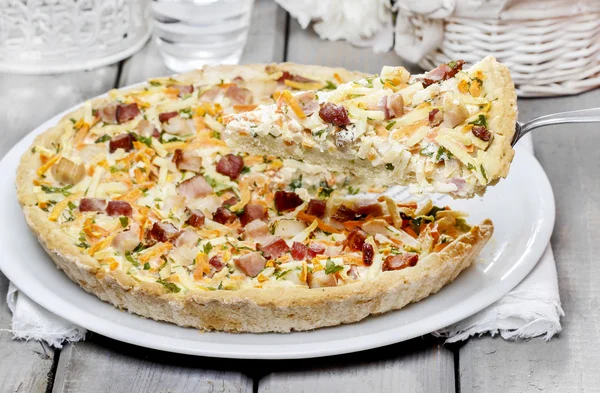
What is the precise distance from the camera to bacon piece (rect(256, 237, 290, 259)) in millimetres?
3387

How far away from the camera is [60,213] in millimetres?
3605

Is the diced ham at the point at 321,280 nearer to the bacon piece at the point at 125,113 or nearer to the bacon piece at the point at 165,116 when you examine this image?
the bacon piece at the point at 165,116

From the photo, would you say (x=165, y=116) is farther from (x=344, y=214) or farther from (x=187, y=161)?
(x=344, y=214)

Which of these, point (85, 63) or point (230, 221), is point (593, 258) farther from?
point (85, 63)

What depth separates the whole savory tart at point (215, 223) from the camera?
10.4ft

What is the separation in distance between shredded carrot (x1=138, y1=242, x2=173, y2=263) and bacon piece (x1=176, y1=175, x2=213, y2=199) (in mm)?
392

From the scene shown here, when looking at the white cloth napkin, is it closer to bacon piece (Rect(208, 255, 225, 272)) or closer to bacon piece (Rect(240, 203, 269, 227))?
bacon piece (Rect(208, 255, 225, 272))

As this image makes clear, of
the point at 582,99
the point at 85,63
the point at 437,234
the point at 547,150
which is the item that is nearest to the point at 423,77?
the point at 437,234

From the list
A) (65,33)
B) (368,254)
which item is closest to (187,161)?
(368,254)

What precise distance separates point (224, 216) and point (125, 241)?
1.34 ft

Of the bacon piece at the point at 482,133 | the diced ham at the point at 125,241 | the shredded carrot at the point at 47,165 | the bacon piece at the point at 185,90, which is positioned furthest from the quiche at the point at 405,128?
the bacon piece at the point at 185,90

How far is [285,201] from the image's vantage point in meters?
3.75

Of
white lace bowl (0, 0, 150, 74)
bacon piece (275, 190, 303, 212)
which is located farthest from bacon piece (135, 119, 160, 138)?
white lace bowl (0, 0, 150, 74)

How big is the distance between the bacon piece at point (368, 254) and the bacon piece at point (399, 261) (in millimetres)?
48
